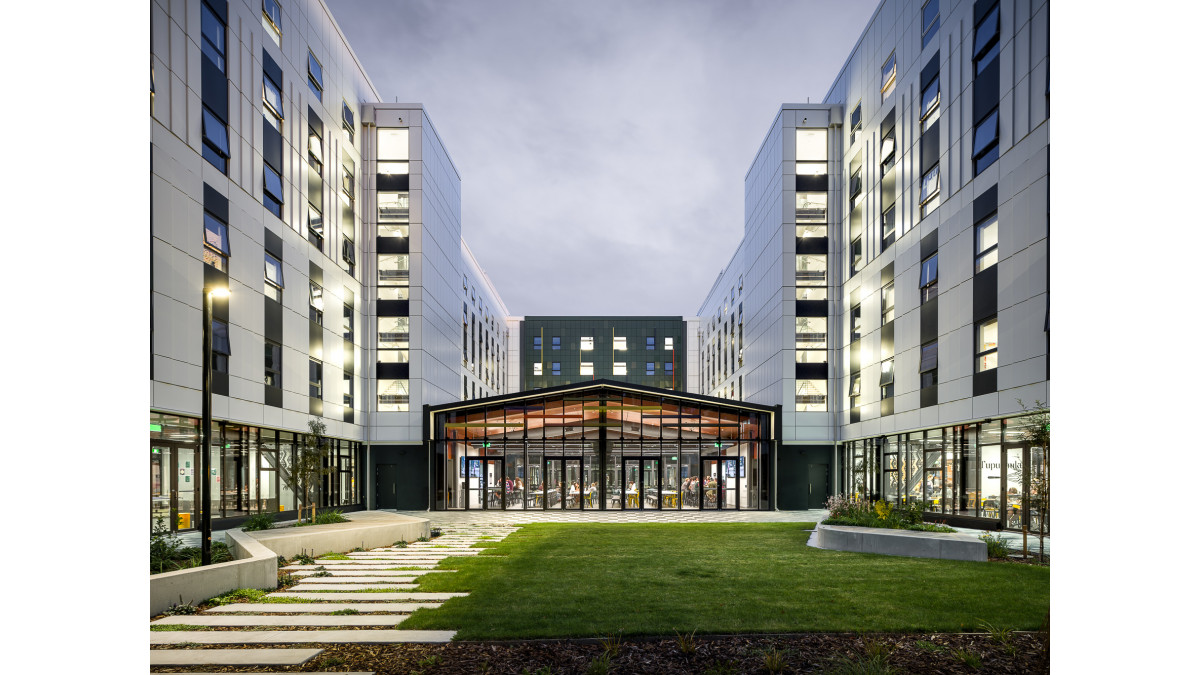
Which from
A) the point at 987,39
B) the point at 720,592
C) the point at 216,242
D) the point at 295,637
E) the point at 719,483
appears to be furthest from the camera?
the point at 719,483

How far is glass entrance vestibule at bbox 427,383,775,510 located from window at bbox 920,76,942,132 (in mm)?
15697

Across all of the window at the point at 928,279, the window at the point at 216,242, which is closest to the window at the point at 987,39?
the window at the point at 928,279

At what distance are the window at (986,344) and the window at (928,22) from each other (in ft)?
38.1

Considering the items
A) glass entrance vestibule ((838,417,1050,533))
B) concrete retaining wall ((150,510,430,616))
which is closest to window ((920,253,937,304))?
glass entrance vestibule ((838,417,1050,533))

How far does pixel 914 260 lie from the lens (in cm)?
2828

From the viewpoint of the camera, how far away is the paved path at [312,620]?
26.2 feet

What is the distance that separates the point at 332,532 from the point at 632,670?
12.2 metres

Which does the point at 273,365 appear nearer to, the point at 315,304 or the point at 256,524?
the point at 315,304

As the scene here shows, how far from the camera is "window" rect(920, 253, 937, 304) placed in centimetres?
2648

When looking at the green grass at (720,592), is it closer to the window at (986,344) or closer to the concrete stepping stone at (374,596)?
the concrete stepping stone at (374,596)

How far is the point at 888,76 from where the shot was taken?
32094 millimetres

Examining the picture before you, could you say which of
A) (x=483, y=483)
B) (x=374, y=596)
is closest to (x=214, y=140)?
(x=374, y=596)

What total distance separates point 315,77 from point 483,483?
66.3 ft

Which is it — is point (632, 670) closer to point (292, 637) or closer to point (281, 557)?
point (292, 637)
